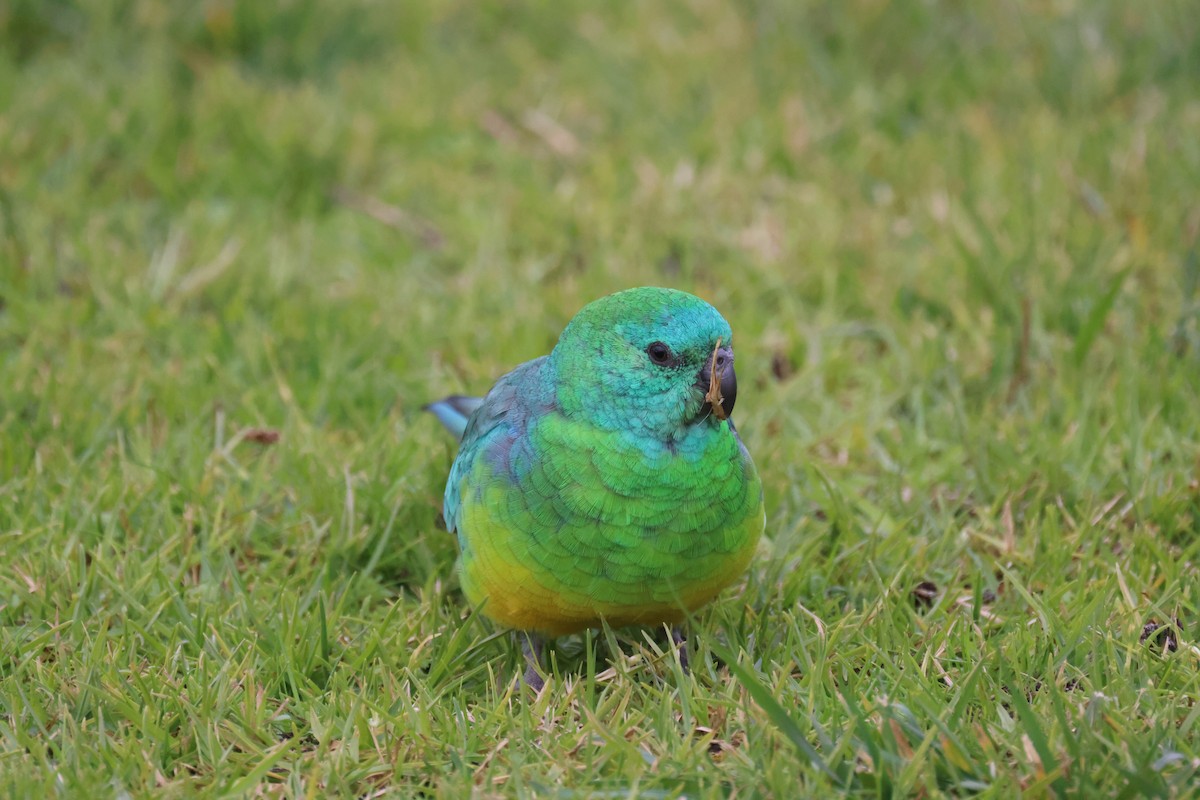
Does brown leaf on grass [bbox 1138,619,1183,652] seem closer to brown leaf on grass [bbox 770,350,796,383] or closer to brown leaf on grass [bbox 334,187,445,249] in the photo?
brown leaf on grass [bbox 770,350,796,383]

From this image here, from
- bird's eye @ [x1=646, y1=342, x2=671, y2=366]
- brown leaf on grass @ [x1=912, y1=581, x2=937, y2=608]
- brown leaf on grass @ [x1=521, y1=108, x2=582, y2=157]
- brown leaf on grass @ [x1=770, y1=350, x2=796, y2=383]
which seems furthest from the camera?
brown leaf on grass @ [x1=521, y1=108, x2=582, y2=157]

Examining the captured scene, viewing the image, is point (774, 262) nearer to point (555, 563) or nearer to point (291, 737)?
point (555, 563)

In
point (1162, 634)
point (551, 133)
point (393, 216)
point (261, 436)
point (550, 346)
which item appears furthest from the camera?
point (551, 133)

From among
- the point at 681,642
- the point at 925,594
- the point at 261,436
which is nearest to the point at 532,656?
the point at 681,642

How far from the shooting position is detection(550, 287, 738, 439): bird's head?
252 centimetres

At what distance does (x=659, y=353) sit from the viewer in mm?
2523

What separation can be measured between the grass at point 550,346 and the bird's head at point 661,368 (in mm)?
511

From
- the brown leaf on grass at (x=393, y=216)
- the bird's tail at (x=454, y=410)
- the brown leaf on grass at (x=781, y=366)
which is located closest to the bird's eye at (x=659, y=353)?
the bird's tail at (x=454, y=410)

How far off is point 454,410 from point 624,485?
37.8 inches

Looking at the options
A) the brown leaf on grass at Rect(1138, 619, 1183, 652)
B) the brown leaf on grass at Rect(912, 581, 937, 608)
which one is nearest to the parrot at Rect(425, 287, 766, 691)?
the brown leaf on grass at Rect(912, 581, 937, 608)

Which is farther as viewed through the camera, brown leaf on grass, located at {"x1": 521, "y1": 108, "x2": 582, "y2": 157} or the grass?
brown leaf on grass, located at {"x1": 521, "y1": 108, "x2": 582, "y2": 157}

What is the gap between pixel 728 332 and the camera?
2.59 meters

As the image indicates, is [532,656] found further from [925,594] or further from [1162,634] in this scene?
[1162,634]

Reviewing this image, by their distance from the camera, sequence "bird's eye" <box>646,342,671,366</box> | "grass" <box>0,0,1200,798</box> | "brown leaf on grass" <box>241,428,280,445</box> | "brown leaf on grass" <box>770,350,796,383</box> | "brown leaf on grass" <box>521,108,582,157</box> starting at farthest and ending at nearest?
1. "brown leaf on grass" <box>521,108,582,157</box>
2. "brown leaf on grass" <box>770,350,796,383</box>
3. "brown leaf on grass" <box>241,428,280,445</box>
4. "bird's eye" <box>646,342,671,366</box>
5. "grass" <box>0,0,1200,798</box>
